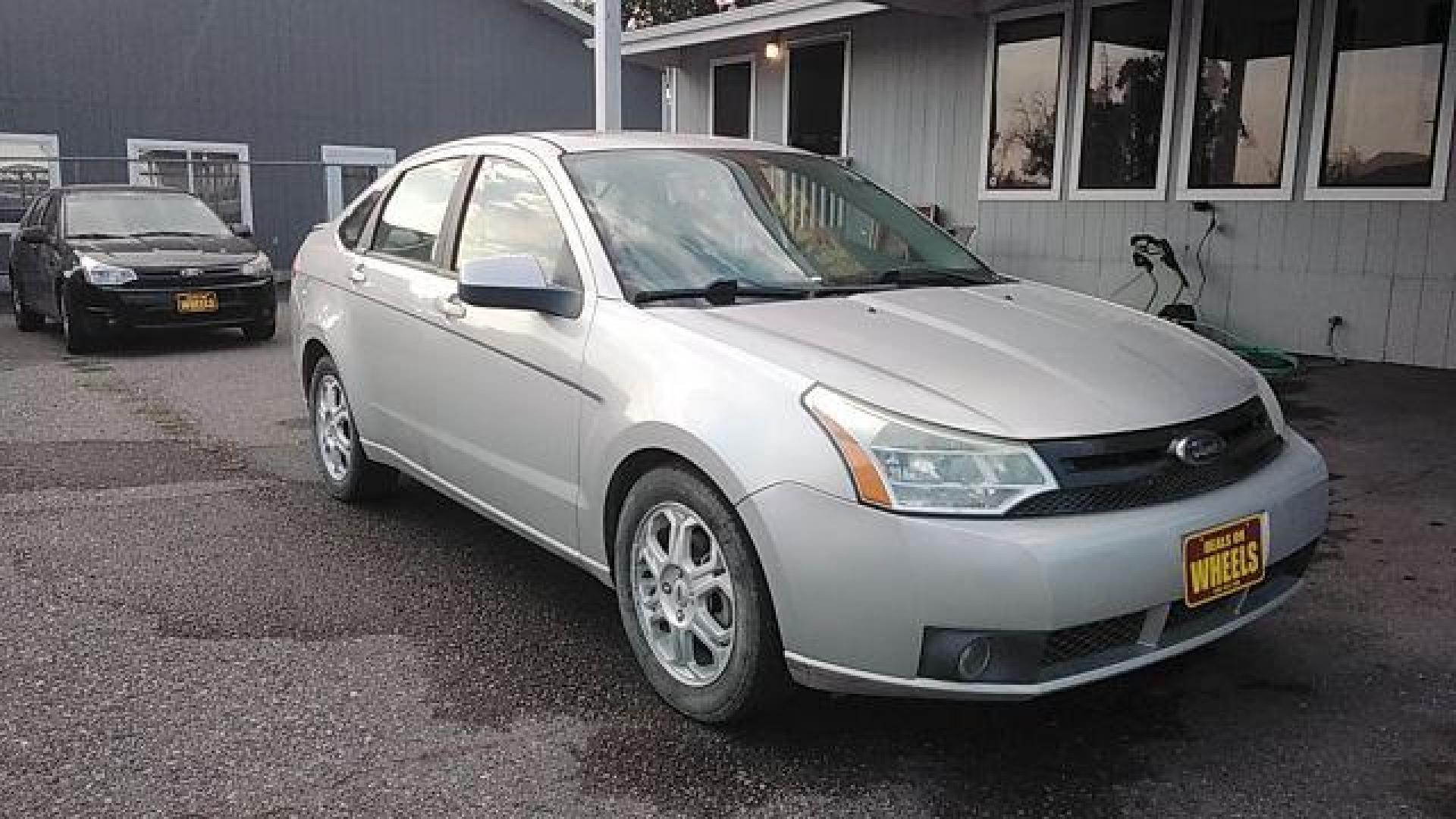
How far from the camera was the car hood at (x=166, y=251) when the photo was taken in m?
9.35

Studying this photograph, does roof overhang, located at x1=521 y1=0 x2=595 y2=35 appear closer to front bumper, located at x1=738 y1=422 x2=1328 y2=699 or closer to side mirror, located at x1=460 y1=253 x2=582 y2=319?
side mirror, located at x1=460 y1=253 x2=582 y2=319

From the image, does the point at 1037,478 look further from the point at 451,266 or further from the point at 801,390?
the point at 451,266

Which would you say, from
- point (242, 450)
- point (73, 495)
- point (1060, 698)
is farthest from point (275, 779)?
point (242, 450)

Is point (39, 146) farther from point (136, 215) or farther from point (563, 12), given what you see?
point (563, 12)

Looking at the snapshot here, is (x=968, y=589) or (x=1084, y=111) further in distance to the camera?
(x=1084, y=111)

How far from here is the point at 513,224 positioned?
367 centimetres

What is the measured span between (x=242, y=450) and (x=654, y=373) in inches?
155

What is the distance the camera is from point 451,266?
389cm

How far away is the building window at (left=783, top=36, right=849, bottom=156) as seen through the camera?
463 inches

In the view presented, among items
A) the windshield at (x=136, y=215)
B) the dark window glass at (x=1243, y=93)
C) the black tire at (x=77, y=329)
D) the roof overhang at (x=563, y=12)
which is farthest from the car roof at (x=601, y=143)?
the roof overhang at (x=563, y=12)

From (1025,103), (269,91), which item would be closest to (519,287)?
(1025,103)

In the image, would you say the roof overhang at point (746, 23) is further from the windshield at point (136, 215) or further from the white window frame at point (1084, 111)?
the windshield at point (136, 215)

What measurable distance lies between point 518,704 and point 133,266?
26.0 ft

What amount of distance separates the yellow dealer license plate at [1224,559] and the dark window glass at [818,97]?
Result: 31.3 ft
